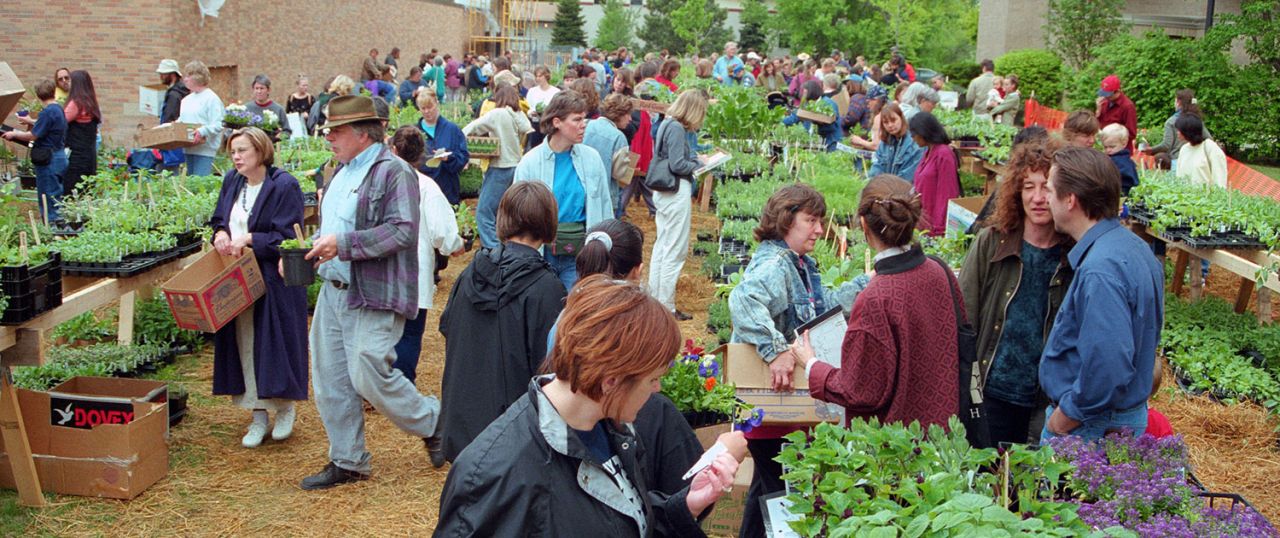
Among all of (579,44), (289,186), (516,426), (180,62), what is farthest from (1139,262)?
(579,44)

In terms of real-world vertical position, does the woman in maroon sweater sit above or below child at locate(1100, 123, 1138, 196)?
below

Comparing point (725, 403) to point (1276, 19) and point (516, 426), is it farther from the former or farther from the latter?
point (1276, 19)

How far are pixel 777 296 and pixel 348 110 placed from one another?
2.36m

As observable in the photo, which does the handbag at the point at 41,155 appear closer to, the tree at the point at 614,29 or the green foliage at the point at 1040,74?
the green foliage at the point at 1040,74

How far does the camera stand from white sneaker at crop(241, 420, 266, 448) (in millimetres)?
6584

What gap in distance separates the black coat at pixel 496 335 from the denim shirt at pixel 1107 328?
204cm

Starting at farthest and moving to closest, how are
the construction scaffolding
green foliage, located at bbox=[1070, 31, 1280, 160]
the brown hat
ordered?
the construction scaffolding < green foliage, located at bbox=[1070, 31, 1280, 160] < the brown hat

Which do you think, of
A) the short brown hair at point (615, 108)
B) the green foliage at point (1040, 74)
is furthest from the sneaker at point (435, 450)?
the green foliage at point (1040, 74)

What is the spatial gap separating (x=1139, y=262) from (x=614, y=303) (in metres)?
2.07

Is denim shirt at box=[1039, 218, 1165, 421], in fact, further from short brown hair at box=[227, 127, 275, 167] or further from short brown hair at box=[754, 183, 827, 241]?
short brown hair at box=[227, 127, 275, 167]

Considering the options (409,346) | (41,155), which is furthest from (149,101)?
(409,346)

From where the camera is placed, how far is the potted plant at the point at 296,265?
5555mm

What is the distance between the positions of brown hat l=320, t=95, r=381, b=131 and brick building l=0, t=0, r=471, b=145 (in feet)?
40.8

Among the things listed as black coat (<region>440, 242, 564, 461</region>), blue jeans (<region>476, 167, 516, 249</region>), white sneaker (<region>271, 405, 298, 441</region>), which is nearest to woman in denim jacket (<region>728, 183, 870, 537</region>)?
black coat (<region>440, 242, 564, 461</region>)
